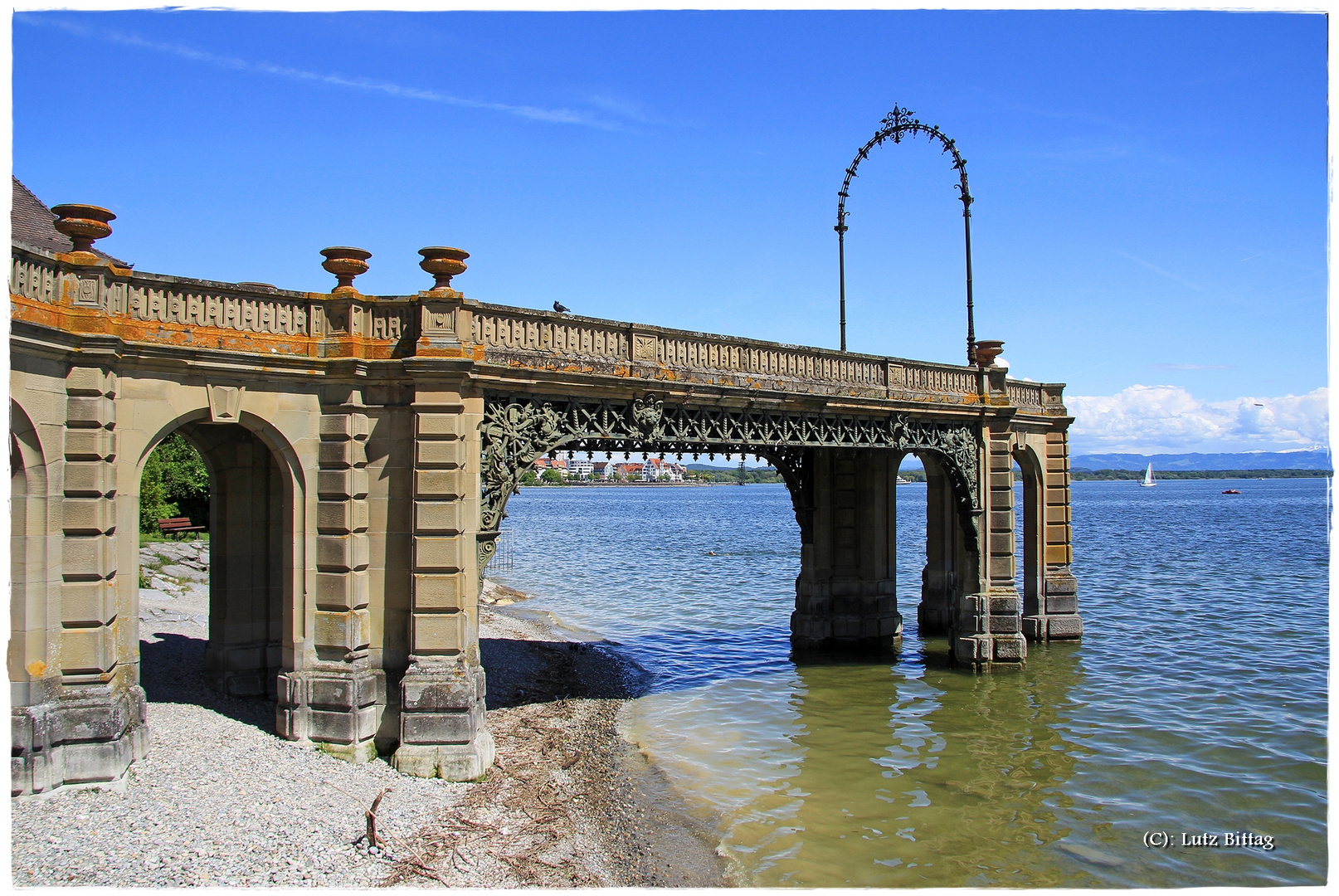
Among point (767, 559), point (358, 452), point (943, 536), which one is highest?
point (358, 452)

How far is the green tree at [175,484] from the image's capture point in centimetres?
3491

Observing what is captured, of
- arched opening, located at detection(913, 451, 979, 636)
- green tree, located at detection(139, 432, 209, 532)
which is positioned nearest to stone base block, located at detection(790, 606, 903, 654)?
arched opening, located at detection(913, 451, 979, 636)

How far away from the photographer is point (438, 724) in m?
13.1

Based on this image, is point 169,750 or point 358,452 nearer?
point 169,750

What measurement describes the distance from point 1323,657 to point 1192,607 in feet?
31.9

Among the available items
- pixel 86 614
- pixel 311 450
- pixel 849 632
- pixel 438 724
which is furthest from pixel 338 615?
pixel 849 632

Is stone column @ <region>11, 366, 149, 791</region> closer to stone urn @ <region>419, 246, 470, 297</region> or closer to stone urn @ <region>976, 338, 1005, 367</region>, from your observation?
stone urn @ <region>419, 246, 470, 297</region>

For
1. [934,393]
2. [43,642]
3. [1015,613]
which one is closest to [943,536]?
[1015,613]

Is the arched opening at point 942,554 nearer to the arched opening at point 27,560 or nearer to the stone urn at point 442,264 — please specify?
the stone urn at point 442,264

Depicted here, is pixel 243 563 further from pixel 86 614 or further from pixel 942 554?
pixel 942 554

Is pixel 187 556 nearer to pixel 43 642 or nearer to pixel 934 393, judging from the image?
pixel 43 642

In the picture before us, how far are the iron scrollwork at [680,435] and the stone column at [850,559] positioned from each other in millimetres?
643

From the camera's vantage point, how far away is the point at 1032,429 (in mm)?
25719

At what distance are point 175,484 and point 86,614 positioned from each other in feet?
96.4
